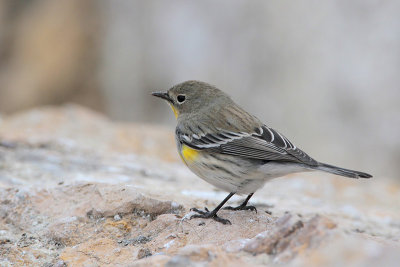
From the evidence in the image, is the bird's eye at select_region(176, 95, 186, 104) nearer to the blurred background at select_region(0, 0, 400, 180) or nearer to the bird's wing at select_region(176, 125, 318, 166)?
the bird's wing at select_region(176, 125, 318, 166)

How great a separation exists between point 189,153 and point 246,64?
24.1 ft

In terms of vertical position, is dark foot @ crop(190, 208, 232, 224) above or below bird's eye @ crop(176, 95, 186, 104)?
below

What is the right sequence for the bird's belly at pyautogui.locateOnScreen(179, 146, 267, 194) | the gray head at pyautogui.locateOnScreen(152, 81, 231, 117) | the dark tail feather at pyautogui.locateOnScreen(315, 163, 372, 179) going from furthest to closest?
1. the gray head at pyautogui.locateOnScreen(152, 81, 231, 117)
2. the bird's belly at pyautogui.locateOnScreen(179, 146, 267, 194)
3. the dark tail feather at pyautogui.locateOnScreen(315, 163, 372, 179)

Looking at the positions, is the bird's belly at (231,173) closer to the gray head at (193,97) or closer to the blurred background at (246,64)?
the gray head at (193,97)

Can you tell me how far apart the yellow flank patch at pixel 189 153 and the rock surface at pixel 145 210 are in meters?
0.45

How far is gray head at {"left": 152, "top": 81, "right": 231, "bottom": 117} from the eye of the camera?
6.91 meters

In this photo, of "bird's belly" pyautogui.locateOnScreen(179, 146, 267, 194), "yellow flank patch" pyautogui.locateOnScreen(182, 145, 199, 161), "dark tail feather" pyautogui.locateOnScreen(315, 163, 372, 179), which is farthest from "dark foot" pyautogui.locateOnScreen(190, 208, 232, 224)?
"dark tail feather" pyautogui.locateOnScreen(315, 163, 372, 179)

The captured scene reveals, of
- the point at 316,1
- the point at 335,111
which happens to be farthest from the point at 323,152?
the point at 316,1

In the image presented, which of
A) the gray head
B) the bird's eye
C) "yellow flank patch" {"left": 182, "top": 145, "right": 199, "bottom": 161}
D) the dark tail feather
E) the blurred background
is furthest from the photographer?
the blurred background

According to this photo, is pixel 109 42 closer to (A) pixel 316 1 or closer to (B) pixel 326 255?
(A) pixel 316 1

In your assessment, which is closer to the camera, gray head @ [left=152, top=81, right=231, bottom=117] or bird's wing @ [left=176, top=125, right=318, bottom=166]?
bird's wing @ [left=176, top=125, right=318, bottom=166]

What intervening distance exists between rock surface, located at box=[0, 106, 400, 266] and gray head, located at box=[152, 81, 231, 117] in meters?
1.00

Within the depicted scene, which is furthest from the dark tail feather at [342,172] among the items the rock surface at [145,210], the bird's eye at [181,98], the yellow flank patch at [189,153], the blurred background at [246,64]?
the blurred background at [246,64]

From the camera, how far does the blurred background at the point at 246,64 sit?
1241cm
